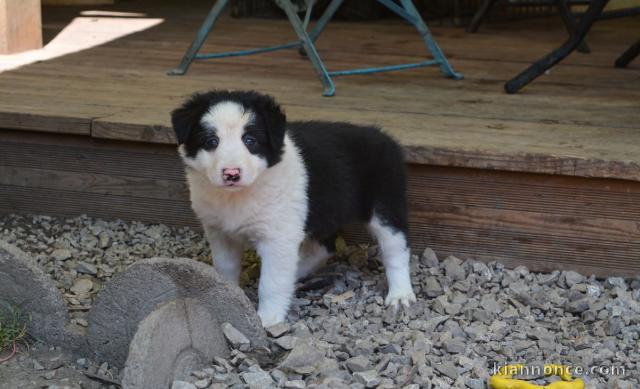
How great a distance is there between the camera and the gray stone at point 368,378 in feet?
10.1

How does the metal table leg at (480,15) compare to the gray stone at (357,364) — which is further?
the metal table leg at (480,15)

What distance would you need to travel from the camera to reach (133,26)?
7.43 meters

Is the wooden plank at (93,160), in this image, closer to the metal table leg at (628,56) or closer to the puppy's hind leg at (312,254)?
the puppy's hind leg at (312,254)

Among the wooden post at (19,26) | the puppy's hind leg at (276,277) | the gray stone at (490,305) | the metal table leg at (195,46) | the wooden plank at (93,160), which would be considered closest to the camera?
the puppy's hind leg at (276,277)

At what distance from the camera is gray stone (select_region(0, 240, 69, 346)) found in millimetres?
3328

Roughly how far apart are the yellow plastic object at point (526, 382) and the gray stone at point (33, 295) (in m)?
1.39

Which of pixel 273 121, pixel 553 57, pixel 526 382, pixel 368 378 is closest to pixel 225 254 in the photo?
pixel 273 121

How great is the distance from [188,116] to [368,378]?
39.9 inches

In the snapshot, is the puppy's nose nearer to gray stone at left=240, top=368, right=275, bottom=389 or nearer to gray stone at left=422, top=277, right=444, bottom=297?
gray stone at left=240, top=368, right=275, bottom=389

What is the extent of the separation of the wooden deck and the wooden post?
20 cm

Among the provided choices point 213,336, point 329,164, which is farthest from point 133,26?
point 213,336

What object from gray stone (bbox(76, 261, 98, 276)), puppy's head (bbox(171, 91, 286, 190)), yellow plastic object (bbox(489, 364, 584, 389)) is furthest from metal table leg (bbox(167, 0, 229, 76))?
yellow plastic object (bbox(489, 364, 584, 389))

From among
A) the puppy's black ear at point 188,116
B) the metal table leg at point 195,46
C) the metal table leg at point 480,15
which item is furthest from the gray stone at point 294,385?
the metal table leg at point 480,15

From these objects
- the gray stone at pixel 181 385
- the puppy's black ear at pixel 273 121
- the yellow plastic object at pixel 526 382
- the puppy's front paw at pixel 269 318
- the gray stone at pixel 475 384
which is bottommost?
the puppy's front paw at pixel 269 318
